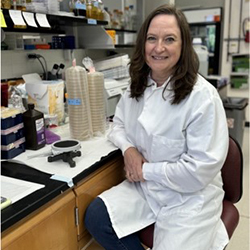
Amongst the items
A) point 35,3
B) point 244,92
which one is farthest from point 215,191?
point 244,92

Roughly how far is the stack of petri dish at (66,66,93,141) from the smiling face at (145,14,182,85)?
0.41 meters

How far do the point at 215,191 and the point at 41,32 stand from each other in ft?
5.25

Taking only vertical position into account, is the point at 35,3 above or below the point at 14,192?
above

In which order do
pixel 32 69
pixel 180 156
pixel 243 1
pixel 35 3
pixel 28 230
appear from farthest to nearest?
pixel 243 1
pixel 32 69
pixel 35 3
pixel 180 156
pixel 28 230

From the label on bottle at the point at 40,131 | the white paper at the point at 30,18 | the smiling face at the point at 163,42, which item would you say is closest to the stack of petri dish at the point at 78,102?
the label on bottle at the point at 40,131

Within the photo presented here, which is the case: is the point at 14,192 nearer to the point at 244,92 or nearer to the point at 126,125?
the point at 126,125

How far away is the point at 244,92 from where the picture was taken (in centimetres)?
484

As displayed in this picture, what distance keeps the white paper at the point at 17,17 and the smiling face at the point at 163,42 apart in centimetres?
62

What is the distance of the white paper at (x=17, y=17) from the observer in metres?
1.34

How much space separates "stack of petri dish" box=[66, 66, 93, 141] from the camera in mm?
1508

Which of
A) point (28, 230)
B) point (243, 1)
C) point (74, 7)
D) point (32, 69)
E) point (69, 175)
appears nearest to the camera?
point (28, 230)

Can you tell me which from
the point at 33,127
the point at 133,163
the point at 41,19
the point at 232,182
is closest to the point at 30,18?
the point at 41,19

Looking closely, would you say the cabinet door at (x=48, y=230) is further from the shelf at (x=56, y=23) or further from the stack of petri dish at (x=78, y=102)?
the shelf at (x=56, y=23)

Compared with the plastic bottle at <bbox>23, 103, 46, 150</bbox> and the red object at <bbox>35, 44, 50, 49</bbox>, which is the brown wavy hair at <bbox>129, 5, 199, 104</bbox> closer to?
the plastic bottle at <bbox>23, 103, 46, 150</bbox>
